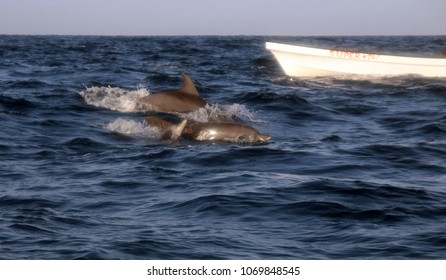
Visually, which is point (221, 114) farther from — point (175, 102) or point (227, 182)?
point (227, 182)

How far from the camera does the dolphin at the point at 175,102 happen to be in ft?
69.6

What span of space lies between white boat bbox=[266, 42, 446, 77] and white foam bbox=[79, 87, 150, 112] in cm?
975

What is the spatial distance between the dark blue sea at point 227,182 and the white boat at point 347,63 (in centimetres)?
606

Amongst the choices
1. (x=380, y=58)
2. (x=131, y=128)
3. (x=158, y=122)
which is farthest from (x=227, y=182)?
(x=380, y=58)

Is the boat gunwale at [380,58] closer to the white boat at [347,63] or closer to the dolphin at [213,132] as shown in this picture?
the white boat at [347,63]

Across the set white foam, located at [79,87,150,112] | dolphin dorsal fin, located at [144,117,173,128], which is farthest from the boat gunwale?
dolphin dorsal fin, located at [144,117,173,128]

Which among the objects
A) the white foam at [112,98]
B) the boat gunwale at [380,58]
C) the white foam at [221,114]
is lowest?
the white foam at [221,114]

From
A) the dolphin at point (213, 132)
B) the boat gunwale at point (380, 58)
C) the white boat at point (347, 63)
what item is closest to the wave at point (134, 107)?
the dolphin at point (213, 132)

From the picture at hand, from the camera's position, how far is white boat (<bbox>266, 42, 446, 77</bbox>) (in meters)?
30.9

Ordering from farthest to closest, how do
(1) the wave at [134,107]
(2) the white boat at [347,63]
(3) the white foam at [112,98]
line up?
(2) the white boat at [347,63] → (3) the white foam at [112,98] → (1) the wave at [134,107]

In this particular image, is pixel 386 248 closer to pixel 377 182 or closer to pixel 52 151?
pixel 377 182

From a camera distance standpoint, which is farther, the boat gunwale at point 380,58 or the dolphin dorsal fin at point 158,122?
the boat gunwale at point 380,58

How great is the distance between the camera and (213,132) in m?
17.3

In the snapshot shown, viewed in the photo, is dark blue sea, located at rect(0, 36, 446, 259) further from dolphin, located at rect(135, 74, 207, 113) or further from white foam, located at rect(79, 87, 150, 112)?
dolphin, located at rect(135, 74, 207, 113)
